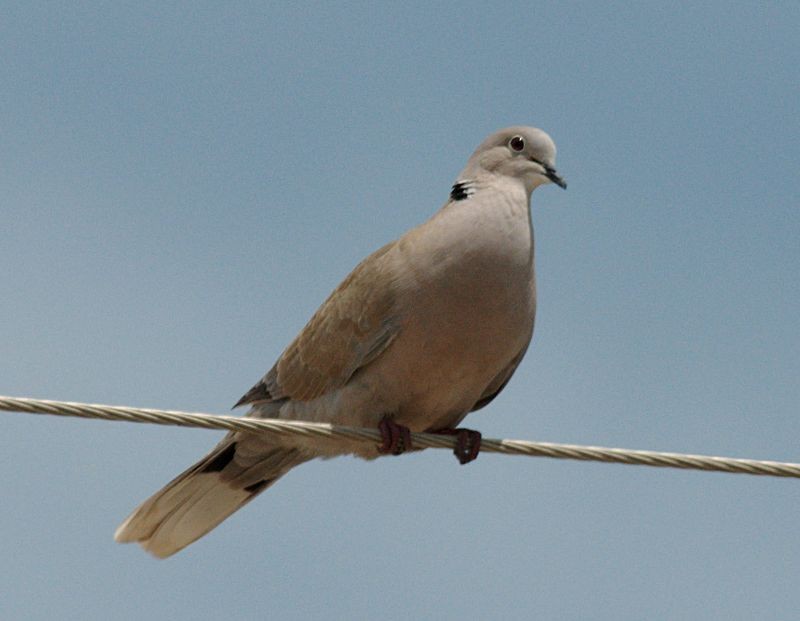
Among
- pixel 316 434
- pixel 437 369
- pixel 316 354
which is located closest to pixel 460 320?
pixel 437 369

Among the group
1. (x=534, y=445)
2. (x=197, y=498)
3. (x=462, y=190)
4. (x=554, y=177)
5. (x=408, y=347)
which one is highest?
(x=554, y=177)

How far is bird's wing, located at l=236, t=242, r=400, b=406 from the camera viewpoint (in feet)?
21.6

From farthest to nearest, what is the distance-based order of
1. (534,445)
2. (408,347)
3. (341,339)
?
(341,339) → (408,347) → (534,445)

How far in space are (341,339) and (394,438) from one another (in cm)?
60

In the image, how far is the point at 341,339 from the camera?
677cm

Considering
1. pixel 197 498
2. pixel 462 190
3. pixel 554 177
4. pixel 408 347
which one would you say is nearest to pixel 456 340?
pixel 408 347

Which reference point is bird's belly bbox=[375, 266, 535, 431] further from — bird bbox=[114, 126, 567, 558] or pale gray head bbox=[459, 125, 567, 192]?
pale gray head bbox=[459, 125, 567, 192]

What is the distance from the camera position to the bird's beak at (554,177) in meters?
7.01

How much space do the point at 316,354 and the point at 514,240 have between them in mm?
1020

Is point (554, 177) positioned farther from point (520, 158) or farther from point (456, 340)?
point (456, 340)

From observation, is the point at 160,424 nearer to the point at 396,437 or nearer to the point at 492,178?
the point at 396,437

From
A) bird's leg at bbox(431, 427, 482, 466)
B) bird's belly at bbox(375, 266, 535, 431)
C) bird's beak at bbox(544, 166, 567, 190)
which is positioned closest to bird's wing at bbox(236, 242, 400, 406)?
bird's belly at bbox(375, 266, 535, 431)

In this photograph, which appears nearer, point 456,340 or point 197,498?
point 456,340

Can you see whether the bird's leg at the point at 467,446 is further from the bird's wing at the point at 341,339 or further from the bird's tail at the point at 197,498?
the bird's tail at the point at 197,498
